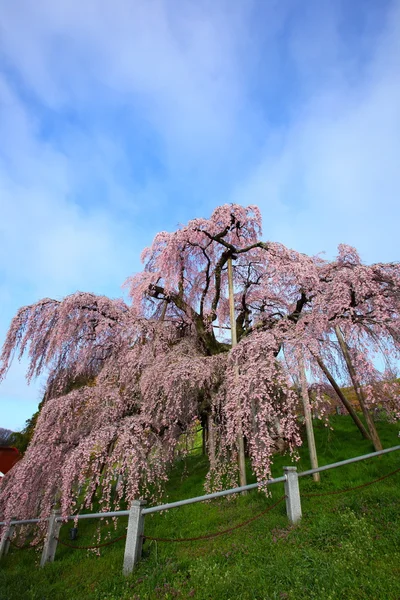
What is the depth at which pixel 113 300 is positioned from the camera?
34.5 ft

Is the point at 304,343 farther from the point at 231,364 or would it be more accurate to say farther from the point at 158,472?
the point at 158,472

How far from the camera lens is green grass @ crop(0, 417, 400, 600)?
154 inches

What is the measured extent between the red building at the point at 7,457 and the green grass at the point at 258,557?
12411 mm

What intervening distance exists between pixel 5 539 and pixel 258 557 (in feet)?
23.3

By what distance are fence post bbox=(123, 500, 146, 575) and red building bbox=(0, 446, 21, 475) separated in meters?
16.6

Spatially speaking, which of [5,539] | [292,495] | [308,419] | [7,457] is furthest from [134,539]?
[7,457]

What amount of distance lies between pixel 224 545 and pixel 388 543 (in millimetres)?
2554

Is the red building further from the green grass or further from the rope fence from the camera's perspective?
the rope fence

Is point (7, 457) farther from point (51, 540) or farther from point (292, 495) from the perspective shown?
point (292, 495)

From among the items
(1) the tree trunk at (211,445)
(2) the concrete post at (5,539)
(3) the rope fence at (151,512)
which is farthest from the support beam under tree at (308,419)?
(2) the concrete post at (5,539)

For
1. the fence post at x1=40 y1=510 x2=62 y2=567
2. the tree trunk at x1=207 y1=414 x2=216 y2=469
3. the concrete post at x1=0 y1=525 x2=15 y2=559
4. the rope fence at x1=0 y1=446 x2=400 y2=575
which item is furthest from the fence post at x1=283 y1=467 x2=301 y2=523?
the concrete post at x1=0 y1=525 x2=15 y2=559

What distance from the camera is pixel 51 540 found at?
22.8 feet

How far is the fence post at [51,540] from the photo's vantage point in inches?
271

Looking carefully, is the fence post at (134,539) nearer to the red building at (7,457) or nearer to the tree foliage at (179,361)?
the tree foliage at (179,361)
